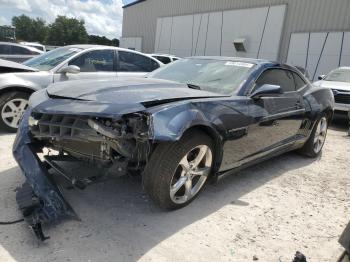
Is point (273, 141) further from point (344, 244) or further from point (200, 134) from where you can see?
point (344, 244)

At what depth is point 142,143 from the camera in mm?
2914

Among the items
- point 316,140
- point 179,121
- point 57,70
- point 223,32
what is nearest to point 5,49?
point 57,70

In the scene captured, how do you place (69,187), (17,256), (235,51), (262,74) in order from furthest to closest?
(235,51) < (262,74) < (69,187) < (17,256)

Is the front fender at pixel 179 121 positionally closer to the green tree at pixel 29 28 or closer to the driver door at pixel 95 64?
the driver door at pixel 95 64

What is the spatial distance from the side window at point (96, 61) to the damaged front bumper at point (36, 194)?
131 inches

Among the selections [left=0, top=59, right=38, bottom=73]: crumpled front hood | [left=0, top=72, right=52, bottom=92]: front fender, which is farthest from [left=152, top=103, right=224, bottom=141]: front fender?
[left=0, top=59, right=38, bottom=73]: crumpled front hood

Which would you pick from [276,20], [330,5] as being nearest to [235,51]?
[276,20]

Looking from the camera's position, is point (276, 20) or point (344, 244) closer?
point (344, 244)

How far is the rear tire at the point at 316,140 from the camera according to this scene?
17.9 feet

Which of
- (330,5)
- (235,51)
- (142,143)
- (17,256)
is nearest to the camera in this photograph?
(17,256)

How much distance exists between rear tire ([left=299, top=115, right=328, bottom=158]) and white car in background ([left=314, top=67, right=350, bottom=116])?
3.95 meters

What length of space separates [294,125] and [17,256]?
3630 mm

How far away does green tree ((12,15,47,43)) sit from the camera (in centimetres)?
9769

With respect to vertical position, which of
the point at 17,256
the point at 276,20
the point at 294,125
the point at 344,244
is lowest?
the point at 17,256
